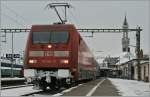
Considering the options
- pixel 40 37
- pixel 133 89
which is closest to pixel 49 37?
pixel 40 37

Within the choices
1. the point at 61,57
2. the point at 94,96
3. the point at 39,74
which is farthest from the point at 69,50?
the point at 94,96

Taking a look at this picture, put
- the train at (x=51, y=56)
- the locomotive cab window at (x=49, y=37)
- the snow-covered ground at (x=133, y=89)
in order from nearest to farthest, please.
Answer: the train at (x=51, y=56) → the snow-covered ground at (x=133, y=89) → the locomotive cab window at (x=49, y=37)

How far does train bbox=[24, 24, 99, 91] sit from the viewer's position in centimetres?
2170

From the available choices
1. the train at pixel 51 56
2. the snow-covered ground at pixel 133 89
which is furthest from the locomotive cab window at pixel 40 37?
the snow-covered ground at pixel 133 89

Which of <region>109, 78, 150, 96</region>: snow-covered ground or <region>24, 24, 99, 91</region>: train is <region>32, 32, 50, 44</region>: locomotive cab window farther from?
<region>109, 78, 150, 96</region>: snow-covered ground

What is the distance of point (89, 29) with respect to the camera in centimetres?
4856

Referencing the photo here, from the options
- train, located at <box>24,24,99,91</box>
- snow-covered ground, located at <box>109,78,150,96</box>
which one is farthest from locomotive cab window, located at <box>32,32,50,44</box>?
snow-covered ground, located at <box>109,78,150,96</box>

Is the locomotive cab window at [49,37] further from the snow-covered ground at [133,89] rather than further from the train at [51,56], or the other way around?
the snow-covered ground at [133,89]

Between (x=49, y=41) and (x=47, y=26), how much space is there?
925 mm

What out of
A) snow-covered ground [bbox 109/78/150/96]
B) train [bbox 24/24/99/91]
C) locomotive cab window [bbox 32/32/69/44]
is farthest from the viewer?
locomotive cab window [bbox 32/32/69/44]

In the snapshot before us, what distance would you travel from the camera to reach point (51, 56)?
72.6 feet

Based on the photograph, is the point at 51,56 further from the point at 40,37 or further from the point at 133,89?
the point at 133,89

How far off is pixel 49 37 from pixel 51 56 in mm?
1108

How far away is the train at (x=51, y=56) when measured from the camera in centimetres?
2170
